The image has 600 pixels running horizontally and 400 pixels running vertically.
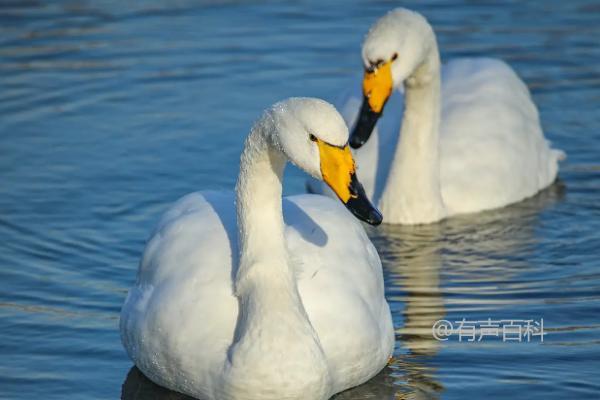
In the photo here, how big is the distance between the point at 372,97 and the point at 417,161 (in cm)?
100

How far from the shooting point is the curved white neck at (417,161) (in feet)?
38.6

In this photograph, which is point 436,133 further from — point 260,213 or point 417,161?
point 260,213

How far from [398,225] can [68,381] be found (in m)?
3.70

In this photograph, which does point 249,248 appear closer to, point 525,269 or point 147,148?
point 525,269

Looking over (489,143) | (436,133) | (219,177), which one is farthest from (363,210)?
(219,177)

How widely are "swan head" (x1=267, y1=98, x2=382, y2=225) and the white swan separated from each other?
315cm

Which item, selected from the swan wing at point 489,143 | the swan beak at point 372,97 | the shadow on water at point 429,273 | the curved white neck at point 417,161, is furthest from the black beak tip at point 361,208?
the swan wing at point 489,143

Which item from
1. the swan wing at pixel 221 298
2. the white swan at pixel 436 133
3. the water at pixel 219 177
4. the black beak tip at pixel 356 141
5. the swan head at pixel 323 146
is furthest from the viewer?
the white swan at pixel 436 133

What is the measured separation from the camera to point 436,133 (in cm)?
1192

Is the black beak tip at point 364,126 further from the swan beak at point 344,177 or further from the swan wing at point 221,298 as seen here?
the swan beak at point 344,177

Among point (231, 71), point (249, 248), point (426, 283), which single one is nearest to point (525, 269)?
point (426, 283)

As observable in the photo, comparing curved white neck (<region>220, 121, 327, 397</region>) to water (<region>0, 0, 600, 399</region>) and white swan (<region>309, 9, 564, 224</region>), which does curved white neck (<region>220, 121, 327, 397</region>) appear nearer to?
water (<region>0, 0, 600, 399</region>)

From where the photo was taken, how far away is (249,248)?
8.20 meters

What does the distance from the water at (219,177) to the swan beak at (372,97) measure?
3.11 ft
